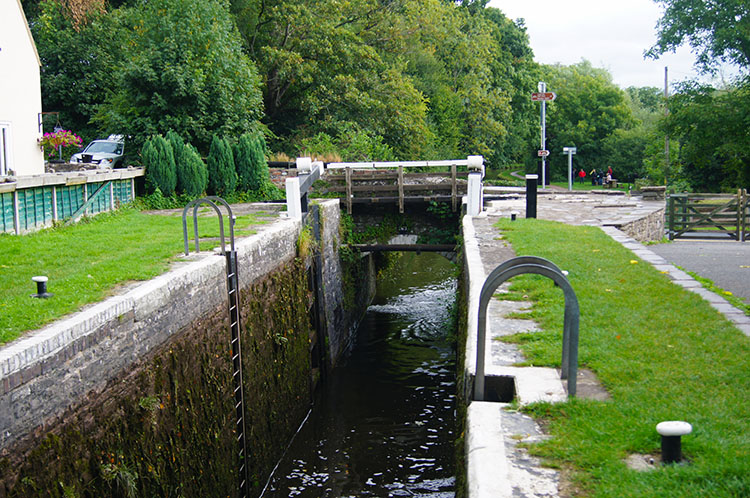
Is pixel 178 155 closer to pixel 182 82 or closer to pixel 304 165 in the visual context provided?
pixel 182 82

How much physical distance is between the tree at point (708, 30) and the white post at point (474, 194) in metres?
19.0

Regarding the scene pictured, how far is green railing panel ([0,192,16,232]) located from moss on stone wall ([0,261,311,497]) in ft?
13.8

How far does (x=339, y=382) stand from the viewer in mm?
14281

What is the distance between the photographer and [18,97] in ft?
55.9

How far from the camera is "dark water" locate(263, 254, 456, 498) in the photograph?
981cm

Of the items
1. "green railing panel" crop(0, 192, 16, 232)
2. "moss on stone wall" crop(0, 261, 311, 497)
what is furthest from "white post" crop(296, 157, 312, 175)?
"green railing panel" crop(0, 192, 16, 232)

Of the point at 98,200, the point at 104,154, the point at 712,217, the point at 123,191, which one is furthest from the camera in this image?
the point at 104,154

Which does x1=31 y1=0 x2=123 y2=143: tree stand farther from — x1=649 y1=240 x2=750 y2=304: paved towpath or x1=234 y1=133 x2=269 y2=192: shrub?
x1=649 y1=240 x2=750 y2=304: paved towpath

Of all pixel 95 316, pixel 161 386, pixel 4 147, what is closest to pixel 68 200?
pixel 4 147

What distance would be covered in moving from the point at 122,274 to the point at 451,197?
10464 mm

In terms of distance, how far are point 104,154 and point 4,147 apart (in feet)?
15.6

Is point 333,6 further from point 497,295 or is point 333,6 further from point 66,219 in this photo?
point 497,295

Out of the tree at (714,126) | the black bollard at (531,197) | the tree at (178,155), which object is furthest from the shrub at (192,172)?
the tree at (714,126)

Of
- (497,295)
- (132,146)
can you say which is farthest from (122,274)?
(132,146)
